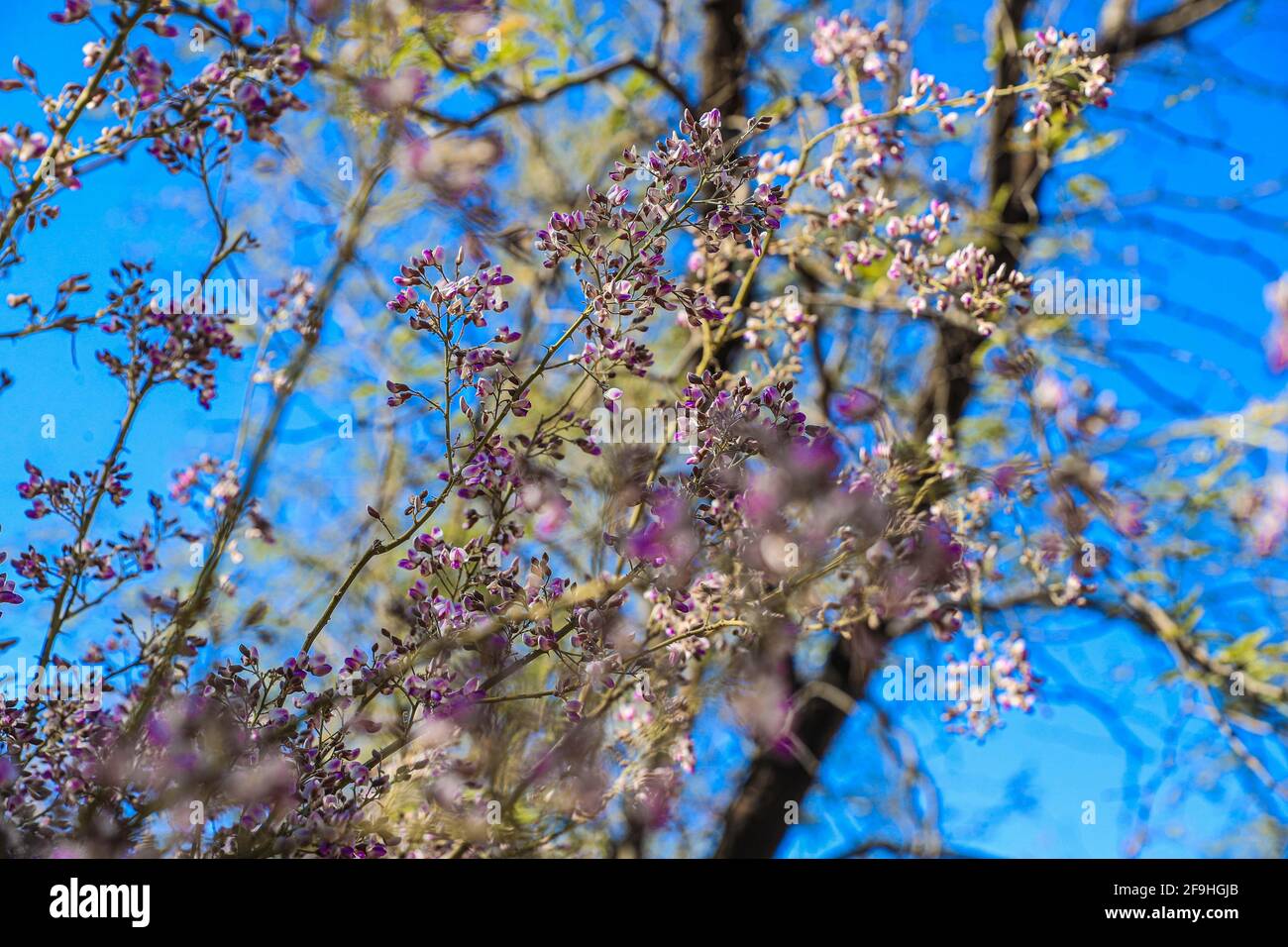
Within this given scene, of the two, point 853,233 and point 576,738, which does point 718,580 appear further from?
point 853,233

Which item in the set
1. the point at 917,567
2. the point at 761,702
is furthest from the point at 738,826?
the point at 917,567

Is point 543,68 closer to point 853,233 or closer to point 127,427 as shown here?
point 853,233

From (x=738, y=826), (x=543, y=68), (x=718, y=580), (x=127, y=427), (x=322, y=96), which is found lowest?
(x=738, y=826)

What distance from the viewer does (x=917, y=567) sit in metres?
0.87

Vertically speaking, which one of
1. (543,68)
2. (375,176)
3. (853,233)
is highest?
(543,68)

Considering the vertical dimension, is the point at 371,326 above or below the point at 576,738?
above

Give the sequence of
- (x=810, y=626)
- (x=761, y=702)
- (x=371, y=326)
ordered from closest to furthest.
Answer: (x=810, y=626) < (x=761, y=702) < (x=371, y=326)

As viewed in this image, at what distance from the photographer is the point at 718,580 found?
78 cm

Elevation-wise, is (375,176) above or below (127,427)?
above

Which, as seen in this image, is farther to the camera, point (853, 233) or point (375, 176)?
point (853, 233)
